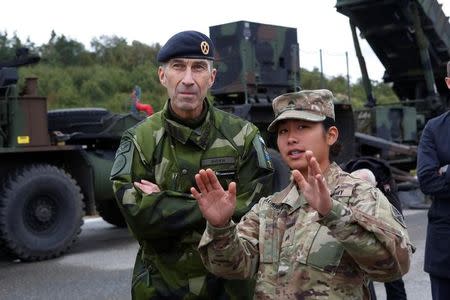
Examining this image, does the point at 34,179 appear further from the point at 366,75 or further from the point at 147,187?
the point at 366,75

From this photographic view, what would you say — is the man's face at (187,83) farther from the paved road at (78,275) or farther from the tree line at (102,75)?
the tree line at (102,75)

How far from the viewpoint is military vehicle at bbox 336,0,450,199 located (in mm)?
11656

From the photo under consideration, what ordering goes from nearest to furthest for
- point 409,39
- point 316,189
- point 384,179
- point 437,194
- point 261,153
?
point 316,189, point 261,153, point 437,194, point 384,179, point 409,39

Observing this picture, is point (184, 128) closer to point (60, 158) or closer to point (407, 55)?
point (60, 158)

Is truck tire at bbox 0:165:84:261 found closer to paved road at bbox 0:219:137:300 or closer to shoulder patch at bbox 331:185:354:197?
paved road at bbox 0:219:137:300

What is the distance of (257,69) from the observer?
10039 mm

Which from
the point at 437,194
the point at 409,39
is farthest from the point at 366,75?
the point at 437,194

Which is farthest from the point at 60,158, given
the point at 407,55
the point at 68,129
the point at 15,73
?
the point at 407,55

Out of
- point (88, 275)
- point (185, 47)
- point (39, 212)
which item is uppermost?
point (185, 47)

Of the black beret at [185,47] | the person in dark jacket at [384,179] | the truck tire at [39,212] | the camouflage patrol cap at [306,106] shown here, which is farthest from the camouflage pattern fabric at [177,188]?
the truck tire at [39,212]

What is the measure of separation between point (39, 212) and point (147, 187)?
520 cm

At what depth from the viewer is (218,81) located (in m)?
10.1

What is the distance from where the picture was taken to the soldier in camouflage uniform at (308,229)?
1865 mm

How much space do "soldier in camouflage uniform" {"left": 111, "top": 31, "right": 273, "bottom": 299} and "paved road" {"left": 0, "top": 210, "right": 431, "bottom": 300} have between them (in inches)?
122
